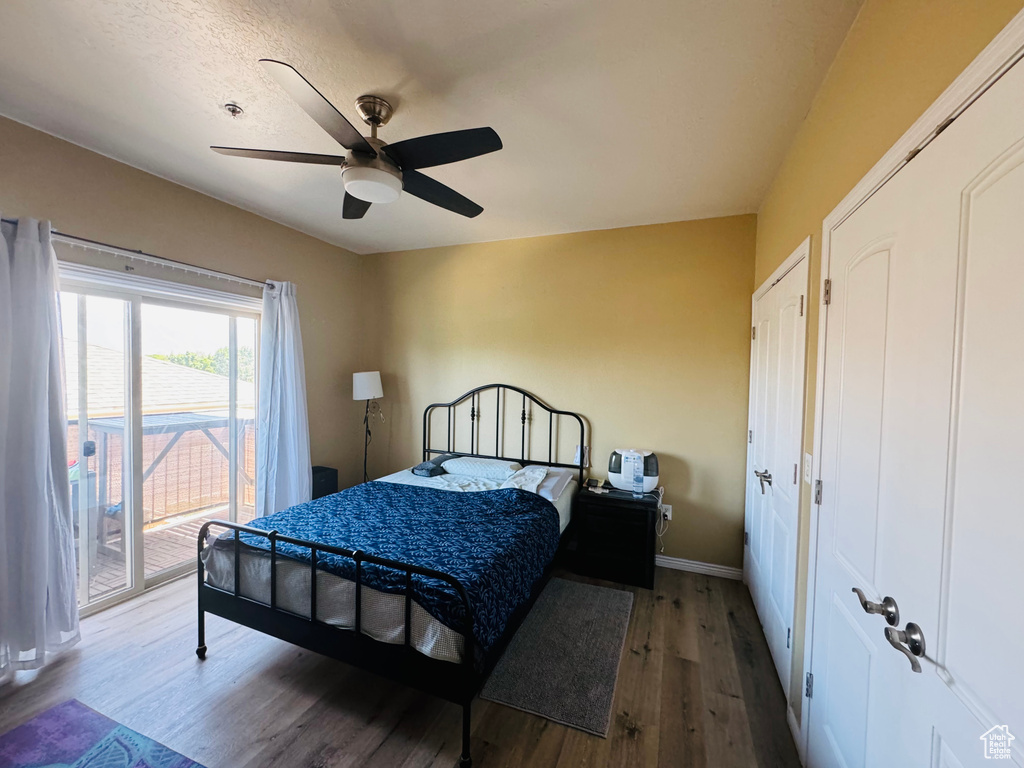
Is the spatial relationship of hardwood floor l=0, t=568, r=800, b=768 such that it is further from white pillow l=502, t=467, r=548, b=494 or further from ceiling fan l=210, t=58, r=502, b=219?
ceiling fan l=210, t=58, r=502, b=219

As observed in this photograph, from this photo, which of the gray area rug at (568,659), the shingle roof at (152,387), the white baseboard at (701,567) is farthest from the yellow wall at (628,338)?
the shingle roof at (152,387)

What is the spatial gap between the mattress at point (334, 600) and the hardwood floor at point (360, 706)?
1.35 ft

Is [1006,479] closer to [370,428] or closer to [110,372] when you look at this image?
[110,372]

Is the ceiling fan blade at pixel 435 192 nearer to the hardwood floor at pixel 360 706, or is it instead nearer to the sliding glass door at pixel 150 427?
the sliding glass door at pixel 150 427

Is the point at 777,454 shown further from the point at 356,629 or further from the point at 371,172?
the point at 371,172

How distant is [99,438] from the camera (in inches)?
95.7

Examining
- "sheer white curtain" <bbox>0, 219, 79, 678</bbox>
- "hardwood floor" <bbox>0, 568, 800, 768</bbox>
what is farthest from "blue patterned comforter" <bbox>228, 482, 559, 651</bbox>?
"sheer white curtain" <bbox>0, 219, 79, 678</bbox>

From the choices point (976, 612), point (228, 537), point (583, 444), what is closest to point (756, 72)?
point (976, 612)

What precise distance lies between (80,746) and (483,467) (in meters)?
2.43

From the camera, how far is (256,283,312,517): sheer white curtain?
3160 mm

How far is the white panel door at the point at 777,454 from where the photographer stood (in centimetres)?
178

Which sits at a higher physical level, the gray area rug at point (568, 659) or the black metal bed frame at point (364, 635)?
the black metal bed frame at point (364, 635)

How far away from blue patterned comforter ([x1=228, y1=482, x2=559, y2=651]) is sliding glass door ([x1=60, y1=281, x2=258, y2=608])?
3.71ft

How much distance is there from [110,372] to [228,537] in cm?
141
